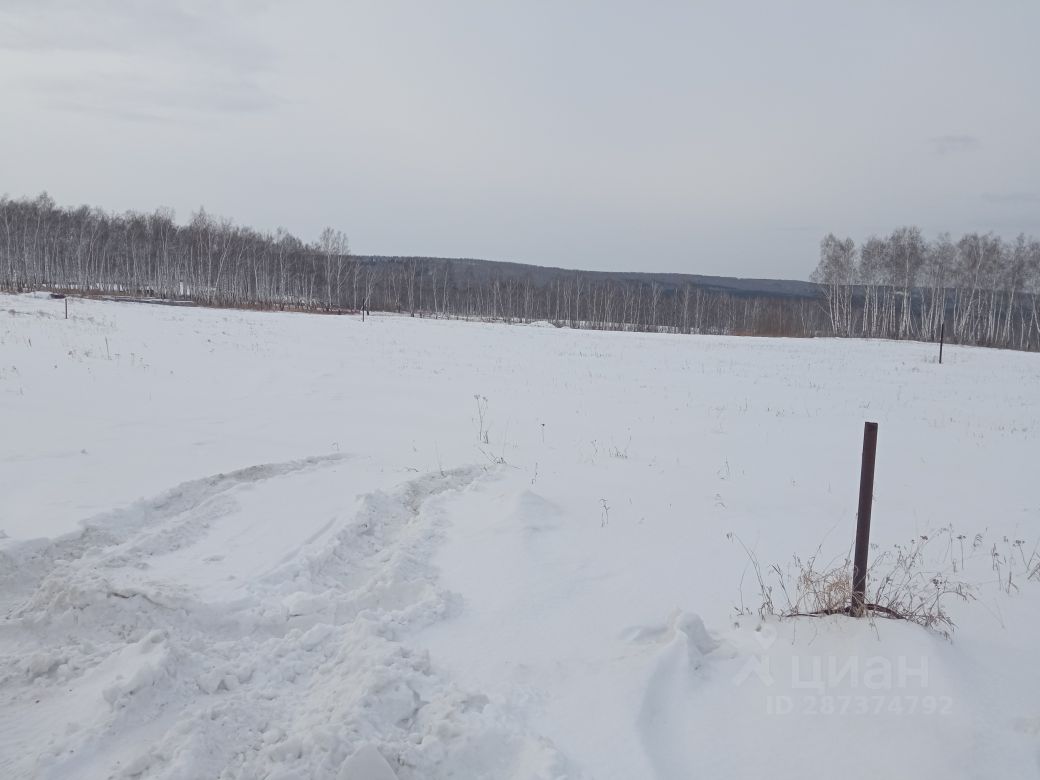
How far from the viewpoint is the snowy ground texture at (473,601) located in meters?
2.56

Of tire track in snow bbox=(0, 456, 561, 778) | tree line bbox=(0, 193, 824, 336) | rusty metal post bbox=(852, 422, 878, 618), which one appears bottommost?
tire track in snow bbox=(0, 456, 561, 778)

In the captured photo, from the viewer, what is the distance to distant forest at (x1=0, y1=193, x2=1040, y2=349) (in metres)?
49.4

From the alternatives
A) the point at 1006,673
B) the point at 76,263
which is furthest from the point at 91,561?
the point at 76,263

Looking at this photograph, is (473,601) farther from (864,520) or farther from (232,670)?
(864,520)

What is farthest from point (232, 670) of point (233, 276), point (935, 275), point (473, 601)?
point (233, 276)

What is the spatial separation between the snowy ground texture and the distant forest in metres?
47.8

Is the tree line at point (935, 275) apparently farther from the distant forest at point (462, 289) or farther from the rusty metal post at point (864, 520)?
the rusty metal post at point (864, 520)

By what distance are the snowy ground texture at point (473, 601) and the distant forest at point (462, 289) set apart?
157ft

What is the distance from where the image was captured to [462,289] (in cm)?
10369

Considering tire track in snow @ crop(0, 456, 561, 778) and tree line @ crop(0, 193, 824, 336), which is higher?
tree line @ crop(0, 193, 824, 336)

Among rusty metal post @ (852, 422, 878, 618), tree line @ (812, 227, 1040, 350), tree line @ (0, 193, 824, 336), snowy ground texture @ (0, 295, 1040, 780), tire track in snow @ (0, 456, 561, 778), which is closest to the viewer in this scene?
tire track in snow @ (0, 456, 561, 778)

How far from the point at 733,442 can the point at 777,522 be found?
153 inches

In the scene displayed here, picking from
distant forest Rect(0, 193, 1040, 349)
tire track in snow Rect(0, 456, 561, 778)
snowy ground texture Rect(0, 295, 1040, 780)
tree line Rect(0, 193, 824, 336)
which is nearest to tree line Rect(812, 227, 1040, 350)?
distant forest Rect(0, 193, 1040, 349)

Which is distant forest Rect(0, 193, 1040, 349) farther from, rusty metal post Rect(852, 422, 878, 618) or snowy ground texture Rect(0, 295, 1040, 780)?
rusty metal post Rect(852, 422, 878, 618)
